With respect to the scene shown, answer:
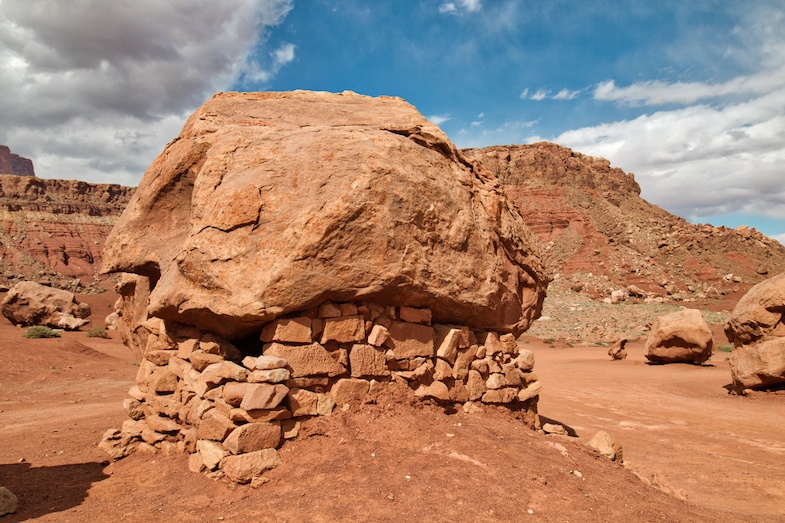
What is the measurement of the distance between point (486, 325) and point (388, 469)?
8.87 ft

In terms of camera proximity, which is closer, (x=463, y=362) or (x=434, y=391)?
(x=434, y=391)

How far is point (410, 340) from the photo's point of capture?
5.41 metres

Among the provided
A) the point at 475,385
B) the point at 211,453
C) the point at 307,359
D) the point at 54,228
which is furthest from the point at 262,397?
the point at 54,228

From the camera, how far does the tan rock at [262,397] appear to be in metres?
4.27

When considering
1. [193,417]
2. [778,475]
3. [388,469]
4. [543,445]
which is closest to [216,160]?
[193,417]

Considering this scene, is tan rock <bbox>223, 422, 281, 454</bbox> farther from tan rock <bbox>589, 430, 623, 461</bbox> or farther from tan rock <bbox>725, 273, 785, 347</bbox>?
tan rock <bbox>725, 273, 785, 347</bbox>

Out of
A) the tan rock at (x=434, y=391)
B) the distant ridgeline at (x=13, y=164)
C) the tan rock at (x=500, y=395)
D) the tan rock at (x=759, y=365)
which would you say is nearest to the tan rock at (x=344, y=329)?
the tan rock at (x=434, y=391)

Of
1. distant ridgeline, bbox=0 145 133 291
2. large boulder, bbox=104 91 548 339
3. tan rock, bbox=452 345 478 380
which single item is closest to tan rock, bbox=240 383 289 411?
large boulder, bbox=104 91 548 339

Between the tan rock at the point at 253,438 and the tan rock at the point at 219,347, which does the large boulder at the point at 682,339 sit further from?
the tan rock at the point at 253,438

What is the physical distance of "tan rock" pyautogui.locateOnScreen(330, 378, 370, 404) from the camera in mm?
4879

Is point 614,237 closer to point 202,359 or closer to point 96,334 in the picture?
point 96,334

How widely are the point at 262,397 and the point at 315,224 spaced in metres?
1.62

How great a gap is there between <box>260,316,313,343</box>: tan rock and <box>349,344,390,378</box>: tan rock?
49 cm

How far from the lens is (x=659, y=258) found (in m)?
56.9
